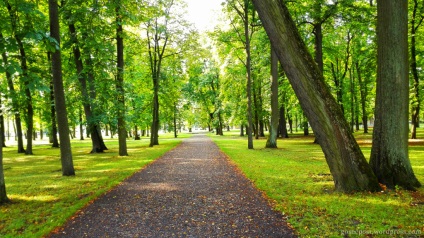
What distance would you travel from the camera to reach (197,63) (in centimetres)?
2905

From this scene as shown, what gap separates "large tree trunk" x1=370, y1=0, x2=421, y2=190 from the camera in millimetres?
6520

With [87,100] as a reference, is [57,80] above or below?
above

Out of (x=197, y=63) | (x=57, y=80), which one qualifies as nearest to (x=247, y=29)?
(x=197, y=63)

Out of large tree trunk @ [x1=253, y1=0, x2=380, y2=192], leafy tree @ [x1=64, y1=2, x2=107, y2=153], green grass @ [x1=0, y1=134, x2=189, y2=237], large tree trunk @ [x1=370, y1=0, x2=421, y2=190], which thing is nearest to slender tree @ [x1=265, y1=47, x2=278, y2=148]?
green grass @ [x1=0, y1=134, x2=189, y2=237]

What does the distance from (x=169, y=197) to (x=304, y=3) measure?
1915 centimetres

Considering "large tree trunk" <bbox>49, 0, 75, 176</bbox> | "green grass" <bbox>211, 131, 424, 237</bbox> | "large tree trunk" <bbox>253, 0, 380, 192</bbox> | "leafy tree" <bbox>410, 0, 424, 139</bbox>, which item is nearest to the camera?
"green grass" <bbox>211, 131, 424, 237</bbox>

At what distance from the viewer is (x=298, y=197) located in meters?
6.81

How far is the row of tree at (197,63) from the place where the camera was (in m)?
6.41

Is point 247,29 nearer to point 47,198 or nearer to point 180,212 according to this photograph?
point 180,212

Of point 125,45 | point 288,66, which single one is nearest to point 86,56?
point 125,45

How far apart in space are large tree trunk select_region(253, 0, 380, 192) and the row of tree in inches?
0.9

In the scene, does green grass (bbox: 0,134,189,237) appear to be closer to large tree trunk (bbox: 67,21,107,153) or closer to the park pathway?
the park pathway

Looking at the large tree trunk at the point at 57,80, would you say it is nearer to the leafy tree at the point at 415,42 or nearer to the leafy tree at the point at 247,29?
the leafy tree at the point at 247,29

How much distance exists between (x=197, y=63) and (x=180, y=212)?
24.4 m
